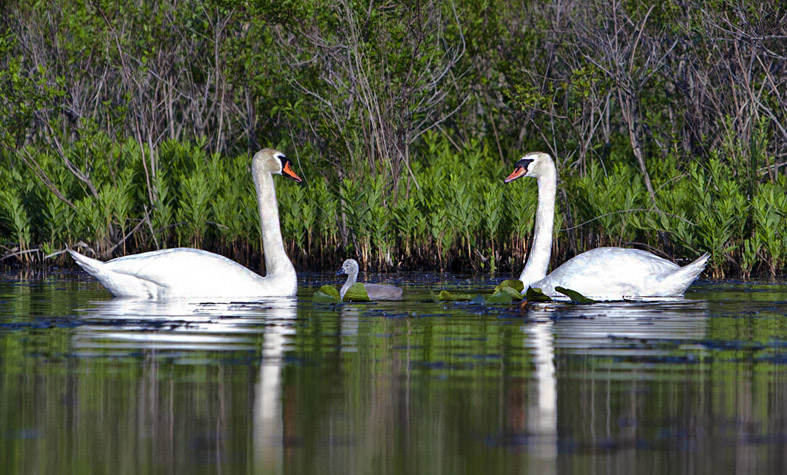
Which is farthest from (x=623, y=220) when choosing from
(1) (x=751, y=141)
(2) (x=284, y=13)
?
(2) (x=284, y=13)

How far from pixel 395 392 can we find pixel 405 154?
44.4 feet

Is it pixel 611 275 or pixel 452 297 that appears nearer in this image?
pixel 452 297

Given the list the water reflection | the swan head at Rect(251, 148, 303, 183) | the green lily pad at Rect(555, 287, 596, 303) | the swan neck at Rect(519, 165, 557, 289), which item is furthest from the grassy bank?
the water reflection

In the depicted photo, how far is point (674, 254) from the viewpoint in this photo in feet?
56.2

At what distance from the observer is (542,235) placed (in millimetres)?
14531

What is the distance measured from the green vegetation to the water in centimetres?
610

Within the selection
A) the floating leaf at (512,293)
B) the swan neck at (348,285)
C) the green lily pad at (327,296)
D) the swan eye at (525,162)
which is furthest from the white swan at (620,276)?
the green lily pad at (327,296)

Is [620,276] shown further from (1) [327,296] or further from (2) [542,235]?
(1) [327,296]

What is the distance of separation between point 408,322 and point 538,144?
45.7 ft

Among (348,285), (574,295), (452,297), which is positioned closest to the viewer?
(574,295)

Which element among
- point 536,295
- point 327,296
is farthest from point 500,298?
point 327,296

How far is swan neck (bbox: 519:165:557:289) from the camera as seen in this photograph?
1420 cm

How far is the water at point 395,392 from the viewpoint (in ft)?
18.5

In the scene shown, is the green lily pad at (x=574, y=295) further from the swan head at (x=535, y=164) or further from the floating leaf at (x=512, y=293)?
the swan head at (x=535, y=164)
